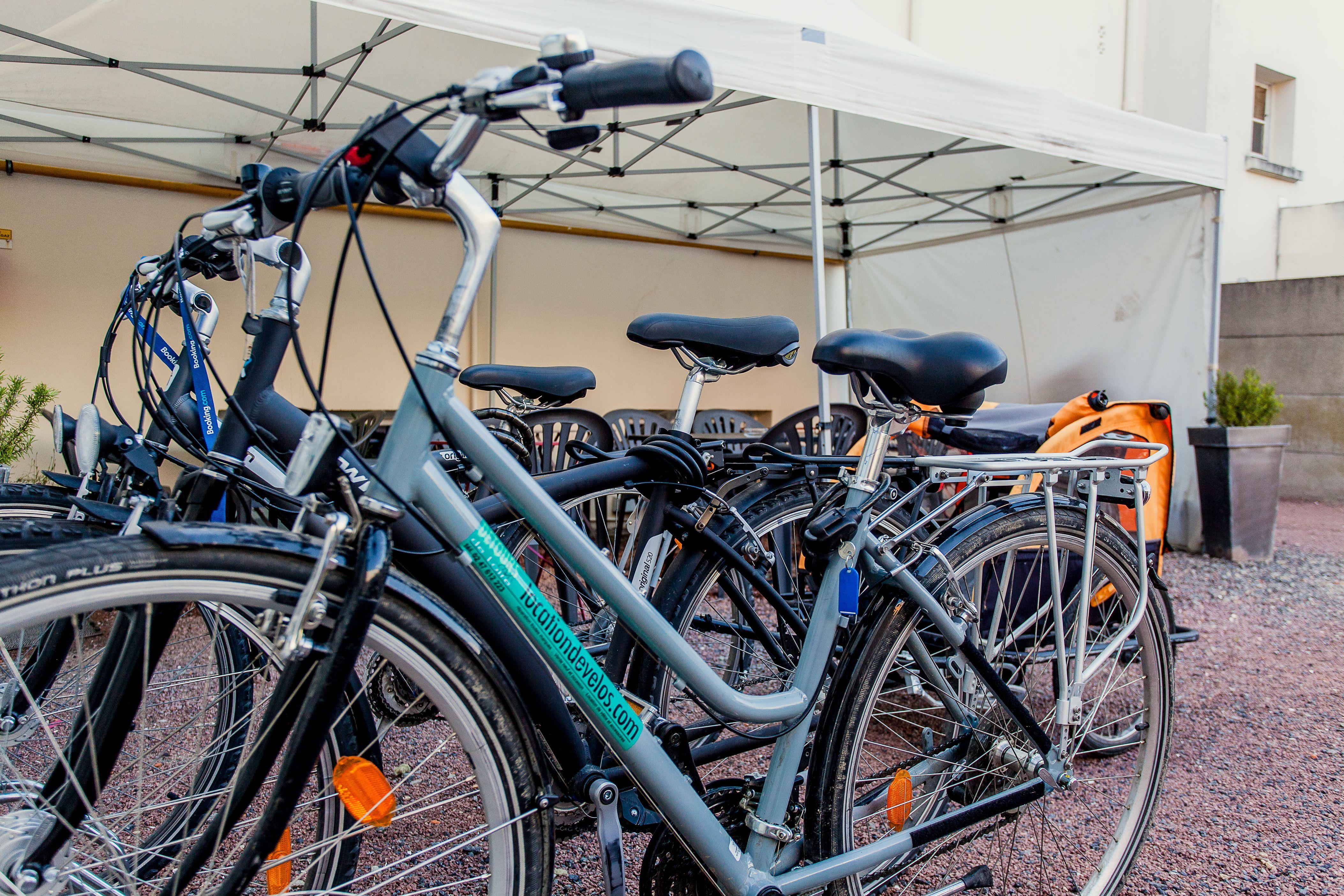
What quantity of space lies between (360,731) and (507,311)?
4.98 meters

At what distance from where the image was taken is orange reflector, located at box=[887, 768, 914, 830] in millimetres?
1462

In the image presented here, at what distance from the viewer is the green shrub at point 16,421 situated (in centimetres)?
357

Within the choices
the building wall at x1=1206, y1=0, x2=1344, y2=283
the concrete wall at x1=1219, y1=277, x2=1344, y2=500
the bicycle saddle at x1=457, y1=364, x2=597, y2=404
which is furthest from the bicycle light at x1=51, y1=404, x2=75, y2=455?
the building wall at x1=1206, y1=0, x2=1344, y2=283

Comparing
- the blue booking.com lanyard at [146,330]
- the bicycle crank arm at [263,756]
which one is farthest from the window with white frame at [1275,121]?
the bicycle crank arm at [263,756]

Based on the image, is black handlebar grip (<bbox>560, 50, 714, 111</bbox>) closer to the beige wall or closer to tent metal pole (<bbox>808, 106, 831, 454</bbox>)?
tent metal pole (<bbox>808, 106, 831, 454</bbox>)

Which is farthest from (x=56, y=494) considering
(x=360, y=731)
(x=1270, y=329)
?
(x=1270, y=329)

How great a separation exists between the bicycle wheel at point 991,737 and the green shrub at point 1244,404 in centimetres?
374

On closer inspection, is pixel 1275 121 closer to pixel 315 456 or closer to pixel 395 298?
pixel 395 298

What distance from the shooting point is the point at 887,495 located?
1.51 m

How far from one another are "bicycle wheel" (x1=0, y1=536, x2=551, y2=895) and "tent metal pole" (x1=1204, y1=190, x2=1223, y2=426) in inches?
205

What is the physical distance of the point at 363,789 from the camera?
1043 millimetres

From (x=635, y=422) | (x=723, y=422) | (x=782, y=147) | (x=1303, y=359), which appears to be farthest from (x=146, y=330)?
(x=1303, y=359)

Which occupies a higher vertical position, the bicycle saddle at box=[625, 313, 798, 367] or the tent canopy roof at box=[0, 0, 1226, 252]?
the tent canopy roof at box=[0, 0, 1226, 252]

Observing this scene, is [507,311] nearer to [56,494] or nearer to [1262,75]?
[56,494]
